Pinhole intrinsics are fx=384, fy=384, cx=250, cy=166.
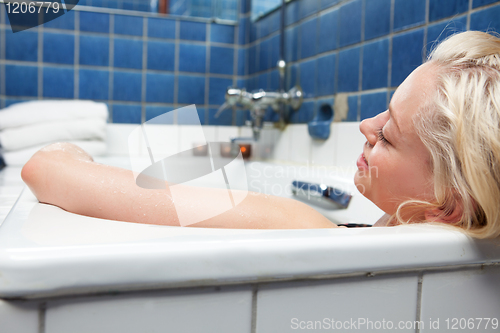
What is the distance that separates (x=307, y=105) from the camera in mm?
1470

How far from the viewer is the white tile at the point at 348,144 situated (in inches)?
45.9

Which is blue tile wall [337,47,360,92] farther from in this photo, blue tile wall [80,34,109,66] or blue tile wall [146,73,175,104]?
blue tile wall [80,34,109,66]

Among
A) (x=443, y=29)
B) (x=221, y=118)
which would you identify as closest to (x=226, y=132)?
(x=221, y=118)

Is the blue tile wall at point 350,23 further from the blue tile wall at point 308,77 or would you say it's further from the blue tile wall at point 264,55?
the blue tile wall at point 264,55

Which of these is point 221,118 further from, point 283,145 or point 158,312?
point 158,312

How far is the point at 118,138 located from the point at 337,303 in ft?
5.50

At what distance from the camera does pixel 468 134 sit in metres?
0.45

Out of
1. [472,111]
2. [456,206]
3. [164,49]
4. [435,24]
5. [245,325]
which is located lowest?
[245,325]

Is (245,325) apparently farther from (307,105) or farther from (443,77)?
(307,105)

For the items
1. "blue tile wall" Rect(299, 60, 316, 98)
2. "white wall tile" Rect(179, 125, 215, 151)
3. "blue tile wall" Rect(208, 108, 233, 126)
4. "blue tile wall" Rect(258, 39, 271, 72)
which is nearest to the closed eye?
"blue tile wall" Rect(299, 60, 316, 98)

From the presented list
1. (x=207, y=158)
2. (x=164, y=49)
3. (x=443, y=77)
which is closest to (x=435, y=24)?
(x=443, y=77)

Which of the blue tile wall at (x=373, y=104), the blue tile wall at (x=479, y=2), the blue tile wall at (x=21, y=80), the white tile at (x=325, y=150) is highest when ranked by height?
the blue tile wall at (x=479, y=2)

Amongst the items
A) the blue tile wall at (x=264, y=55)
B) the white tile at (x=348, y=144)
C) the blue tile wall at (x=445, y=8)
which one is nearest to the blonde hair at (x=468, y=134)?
the blue tile wall at (x=445, y=8)

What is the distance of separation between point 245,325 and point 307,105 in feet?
3.92
